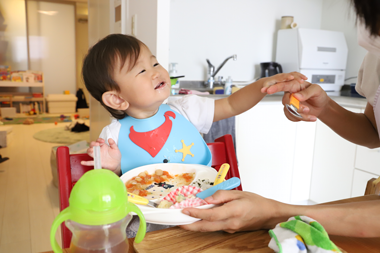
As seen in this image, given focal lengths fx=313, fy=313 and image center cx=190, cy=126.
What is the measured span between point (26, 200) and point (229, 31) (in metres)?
2.40

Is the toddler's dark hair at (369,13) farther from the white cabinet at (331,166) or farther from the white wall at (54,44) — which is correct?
the white wall at (54,44)

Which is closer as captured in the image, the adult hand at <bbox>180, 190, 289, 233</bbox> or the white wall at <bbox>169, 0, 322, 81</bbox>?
the adult hand at <bbox>180, 190, 289, 233</bbox>

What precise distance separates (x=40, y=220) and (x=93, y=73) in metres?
1.70

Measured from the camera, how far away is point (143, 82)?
1.03m

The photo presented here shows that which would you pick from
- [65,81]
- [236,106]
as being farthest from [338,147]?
[65,81]

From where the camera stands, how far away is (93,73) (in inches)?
40.8

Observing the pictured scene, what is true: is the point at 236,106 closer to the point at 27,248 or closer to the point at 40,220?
the point at 27,248

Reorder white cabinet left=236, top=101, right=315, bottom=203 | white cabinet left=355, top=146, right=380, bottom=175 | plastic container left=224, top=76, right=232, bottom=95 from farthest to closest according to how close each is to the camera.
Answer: plastic container left=224, top=76, right=232, bottom=95
white cabinet left=236, top=101, right=315, bottom=203
white cabinet left=355, top=146, right=380, bottom=175

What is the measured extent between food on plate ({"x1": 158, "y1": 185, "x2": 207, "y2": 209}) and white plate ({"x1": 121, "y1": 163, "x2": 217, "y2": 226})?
3cm

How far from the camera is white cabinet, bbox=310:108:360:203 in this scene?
7.77 feet

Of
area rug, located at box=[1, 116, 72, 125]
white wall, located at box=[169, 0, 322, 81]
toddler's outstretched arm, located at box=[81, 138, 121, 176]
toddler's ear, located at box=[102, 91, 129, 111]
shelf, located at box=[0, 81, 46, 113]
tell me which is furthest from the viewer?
shelf, located at box=[0, 81, 46, 113]

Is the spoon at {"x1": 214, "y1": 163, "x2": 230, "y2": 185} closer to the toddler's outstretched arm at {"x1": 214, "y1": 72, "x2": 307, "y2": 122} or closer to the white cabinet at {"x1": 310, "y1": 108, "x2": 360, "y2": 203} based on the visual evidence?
the toddler's outstretched arm at {"x1": 214, "y1": 72, "x2": 307, "y2": 122}

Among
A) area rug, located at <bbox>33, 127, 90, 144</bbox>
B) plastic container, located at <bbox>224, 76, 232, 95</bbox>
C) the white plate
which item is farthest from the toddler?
area rug, located at <bbox>33, 127, 90, 144</bbox>

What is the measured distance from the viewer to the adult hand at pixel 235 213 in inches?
23.9
